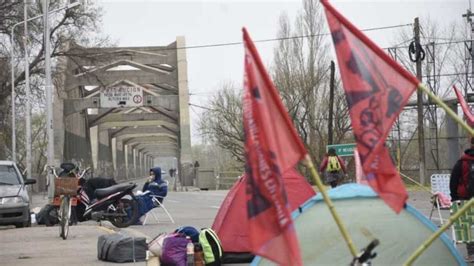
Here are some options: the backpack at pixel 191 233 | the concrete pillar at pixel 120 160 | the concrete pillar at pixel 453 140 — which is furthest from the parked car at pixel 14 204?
the concrete pillar at pixel 120 160

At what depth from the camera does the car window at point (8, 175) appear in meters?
17.1

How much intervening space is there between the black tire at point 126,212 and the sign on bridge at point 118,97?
3870 cm

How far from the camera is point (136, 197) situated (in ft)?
52.2

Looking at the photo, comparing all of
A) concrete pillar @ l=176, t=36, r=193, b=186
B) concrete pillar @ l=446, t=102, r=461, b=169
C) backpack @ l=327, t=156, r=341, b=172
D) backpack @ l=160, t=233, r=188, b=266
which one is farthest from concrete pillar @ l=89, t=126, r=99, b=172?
backpack @ l=160, t=233, r=188, b=266

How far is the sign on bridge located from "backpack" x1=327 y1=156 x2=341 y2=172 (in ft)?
124

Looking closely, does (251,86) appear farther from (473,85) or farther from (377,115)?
(473,85)

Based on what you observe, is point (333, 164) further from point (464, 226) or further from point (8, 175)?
point (464, 226)

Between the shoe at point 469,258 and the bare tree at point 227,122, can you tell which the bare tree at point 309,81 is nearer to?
the bare tree at point 227,122

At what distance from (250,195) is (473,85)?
36.1m

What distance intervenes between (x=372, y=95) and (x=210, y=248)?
17.1 feet

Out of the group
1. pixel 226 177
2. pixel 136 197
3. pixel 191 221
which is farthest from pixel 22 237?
pixel 226 177

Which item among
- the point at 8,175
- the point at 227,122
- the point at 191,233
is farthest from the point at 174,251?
the point at 227,122

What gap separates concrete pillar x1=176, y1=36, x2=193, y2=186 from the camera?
197 feet

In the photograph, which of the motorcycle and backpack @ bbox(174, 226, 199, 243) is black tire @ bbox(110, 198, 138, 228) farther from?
backpack @ bbox(174, 226, 199, 243)
